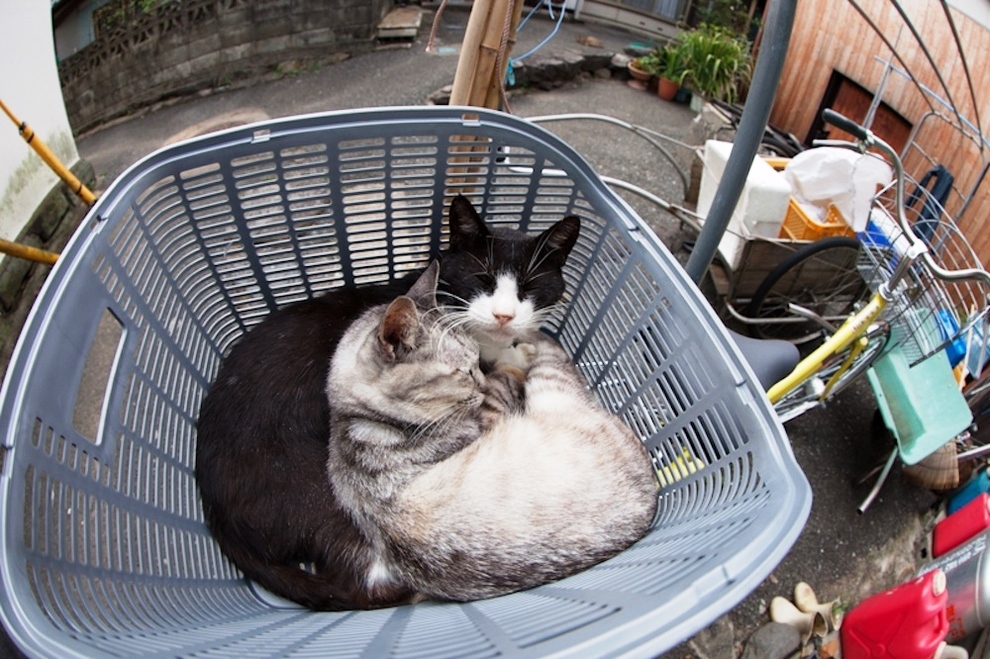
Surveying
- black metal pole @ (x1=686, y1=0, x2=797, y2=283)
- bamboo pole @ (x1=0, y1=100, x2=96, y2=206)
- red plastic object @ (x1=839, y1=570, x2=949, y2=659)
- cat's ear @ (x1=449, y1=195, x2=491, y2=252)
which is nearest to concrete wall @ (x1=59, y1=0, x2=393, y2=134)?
bamboo pole @ (x1=0, y1=100, x2=96, y2=206)

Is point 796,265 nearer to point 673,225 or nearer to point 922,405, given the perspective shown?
point 922,405

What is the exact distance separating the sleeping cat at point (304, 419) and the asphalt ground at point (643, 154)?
1.24 meters

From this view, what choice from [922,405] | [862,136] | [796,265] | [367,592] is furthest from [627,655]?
[796,265]

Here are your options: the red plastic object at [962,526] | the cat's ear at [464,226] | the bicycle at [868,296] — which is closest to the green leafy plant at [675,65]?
the bicycle at [868,296]

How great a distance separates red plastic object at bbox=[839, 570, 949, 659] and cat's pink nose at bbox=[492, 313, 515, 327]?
136 cm

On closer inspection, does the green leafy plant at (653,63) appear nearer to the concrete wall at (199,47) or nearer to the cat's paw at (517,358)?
the concrete wall at (199,47)

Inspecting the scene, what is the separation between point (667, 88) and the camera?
507 centimetres

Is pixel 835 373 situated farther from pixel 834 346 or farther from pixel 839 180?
pixel 839 180

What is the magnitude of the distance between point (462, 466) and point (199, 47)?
4105mm

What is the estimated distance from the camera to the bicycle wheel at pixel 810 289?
2660 millimetres

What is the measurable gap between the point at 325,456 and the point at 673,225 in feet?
9.02

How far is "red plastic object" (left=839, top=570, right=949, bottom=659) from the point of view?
171 cm

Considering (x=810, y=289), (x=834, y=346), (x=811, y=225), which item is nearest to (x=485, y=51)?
(x=834, y=346)

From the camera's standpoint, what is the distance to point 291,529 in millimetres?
Answer: 1441
